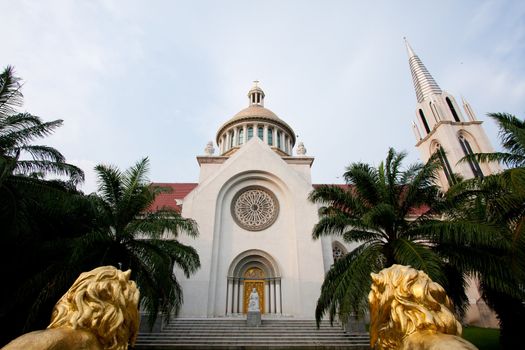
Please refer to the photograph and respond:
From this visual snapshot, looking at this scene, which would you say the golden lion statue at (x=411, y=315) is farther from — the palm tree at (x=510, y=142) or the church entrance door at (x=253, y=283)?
the church entrance door at (x=253, y=283)

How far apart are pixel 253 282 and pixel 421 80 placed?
2854cm

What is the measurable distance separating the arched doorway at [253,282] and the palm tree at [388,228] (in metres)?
7.01

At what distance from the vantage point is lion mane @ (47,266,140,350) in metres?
2.62

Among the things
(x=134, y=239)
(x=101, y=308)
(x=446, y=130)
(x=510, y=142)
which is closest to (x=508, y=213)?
(x=510, y=142)

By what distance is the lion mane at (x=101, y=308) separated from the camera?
8.61 feet

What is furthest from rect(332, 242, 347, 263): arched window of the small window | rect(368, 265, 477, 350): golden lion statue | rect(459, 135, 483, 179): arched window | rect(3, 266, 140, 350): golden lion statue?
rect(3, 266, 140, 350): golden lion statue

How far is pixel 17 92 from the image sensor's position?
8.40 m

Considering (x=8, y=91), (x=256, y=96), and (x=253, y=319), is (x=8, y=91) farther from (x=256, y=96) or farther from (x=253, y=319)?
(x=256, y=96)

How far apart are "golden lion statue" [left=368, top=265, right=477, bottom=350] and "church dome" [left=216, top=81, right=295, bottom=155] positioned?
79.9 ft

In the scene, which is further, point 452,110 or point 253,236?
point 452,110

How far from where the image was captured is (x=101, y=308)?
8.93ft

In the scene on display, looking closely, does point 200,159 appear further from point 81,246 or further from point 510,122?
Result: point 510,122

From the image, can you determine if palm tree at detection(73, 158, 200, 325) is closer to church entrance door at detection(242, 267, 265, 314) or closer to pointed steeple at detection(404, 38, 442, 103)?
church entrance door at detection(242, 267, 265, 314)

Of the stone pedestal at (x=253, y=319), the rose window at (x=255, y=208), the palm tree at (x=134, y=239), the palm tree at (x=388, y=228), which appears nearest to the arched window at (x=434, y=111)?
the rose window at (x=255, y=208)
